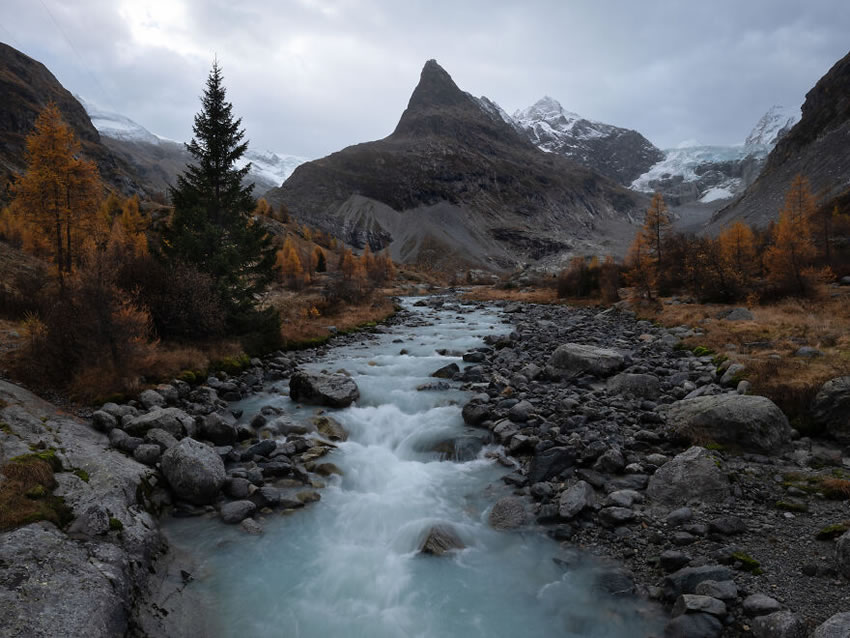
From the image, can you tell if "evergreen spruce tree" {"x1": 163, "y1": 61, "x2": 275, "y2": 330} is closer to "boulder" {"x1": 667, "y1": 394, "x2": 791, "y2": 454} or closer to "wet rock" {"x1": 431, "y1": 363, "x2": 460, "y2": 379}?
"wet rock" {"x1": 431, "y1": 363, "x2": 460, "y2": 379}

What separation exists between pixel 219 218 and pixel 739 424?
24.0m

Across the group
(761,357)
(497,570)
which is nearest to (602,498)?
(497,570)

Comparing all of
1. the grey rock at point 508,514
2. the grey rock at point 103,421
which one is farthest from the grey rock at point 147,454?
the grey rock at point 508,514

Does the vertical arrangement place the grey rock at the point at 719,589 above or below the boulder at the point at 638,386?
below

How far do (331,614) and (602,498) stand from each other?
5.88 m

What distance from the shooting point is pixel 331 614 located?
24.7ft

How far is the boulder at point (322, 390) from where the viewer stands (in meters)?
16.2

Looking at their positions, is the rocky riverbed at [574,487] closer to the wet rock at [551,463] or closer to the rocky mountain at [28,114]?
the wet rock at [551,463]

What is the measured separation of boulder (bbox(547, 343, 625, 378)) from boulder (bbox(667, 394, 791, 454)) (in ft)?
19.0

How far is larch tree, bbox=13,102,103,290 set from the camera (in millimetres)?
26266

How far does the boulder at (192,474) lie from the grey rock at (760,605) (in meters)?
9.96

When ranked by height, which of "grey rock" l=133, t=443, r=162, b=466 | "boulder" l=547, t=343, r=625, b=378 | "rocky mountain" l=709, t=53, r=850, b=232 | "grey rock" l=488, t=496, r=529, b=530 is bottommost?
"grey rock" l=488, t=496, r=529, b=530

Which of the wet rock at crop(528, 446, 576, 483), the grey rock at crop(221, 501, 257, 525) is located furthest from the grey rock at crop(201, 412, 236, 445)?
the wet rock at crop(528, 446, 576, 483)

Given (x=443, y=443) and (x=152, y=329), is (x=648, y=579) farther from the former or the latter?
(x=152, y=329)
